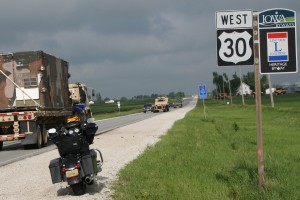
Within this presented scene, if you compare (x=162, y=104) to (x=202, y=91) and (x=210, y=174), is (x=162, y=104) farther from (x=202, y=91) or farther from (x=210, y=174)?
(x=210, y=174)

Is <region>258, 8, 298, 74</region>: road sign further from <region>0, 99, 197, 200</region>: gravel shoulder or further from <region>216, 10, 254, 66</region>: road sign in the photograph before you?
<region>0, 99, 197, 200</region>: gravel shoulder

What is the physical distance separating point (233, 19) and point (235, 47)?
19.1 inches

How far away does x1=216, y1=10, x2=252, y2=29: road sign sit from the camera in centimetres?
842

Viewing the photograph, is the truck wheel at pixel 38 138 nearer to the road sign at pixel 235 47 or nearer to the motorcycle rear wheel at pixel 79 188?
the motorcycle rear wheel at pixel 79 188

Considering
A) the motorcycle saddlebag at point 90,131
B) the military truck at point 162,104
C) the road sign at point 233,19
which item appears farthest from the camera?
the military truck at point 162,104

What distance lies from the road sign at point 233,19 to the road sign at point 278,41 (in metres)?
0.22

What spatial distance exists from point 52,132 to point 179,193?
2566 mm

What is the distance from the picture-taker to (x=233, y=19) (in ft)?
27.6

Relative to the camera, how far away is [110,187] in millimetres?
10047

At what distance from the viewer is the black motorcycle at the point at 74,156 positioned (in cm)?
894

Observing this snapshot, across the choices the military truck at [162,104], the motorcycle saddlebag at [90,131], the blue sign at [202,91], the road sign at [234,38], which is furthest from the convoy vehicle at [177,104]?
the road sign at [234,38]

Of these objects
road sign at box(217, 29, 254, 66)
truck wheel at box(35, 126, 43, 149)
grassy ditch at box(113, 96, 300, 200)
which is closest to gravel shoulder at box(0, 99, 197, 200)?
grassy ditch at box(113, 96, 300, 200)

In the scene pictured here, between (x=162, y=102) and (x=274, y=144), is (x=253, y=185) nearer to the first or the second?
(x=274, y=144)

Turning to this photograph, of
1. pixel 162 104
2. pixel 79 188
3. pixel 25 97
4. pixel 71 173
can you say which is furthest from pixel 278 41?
→ pixel 162 104
